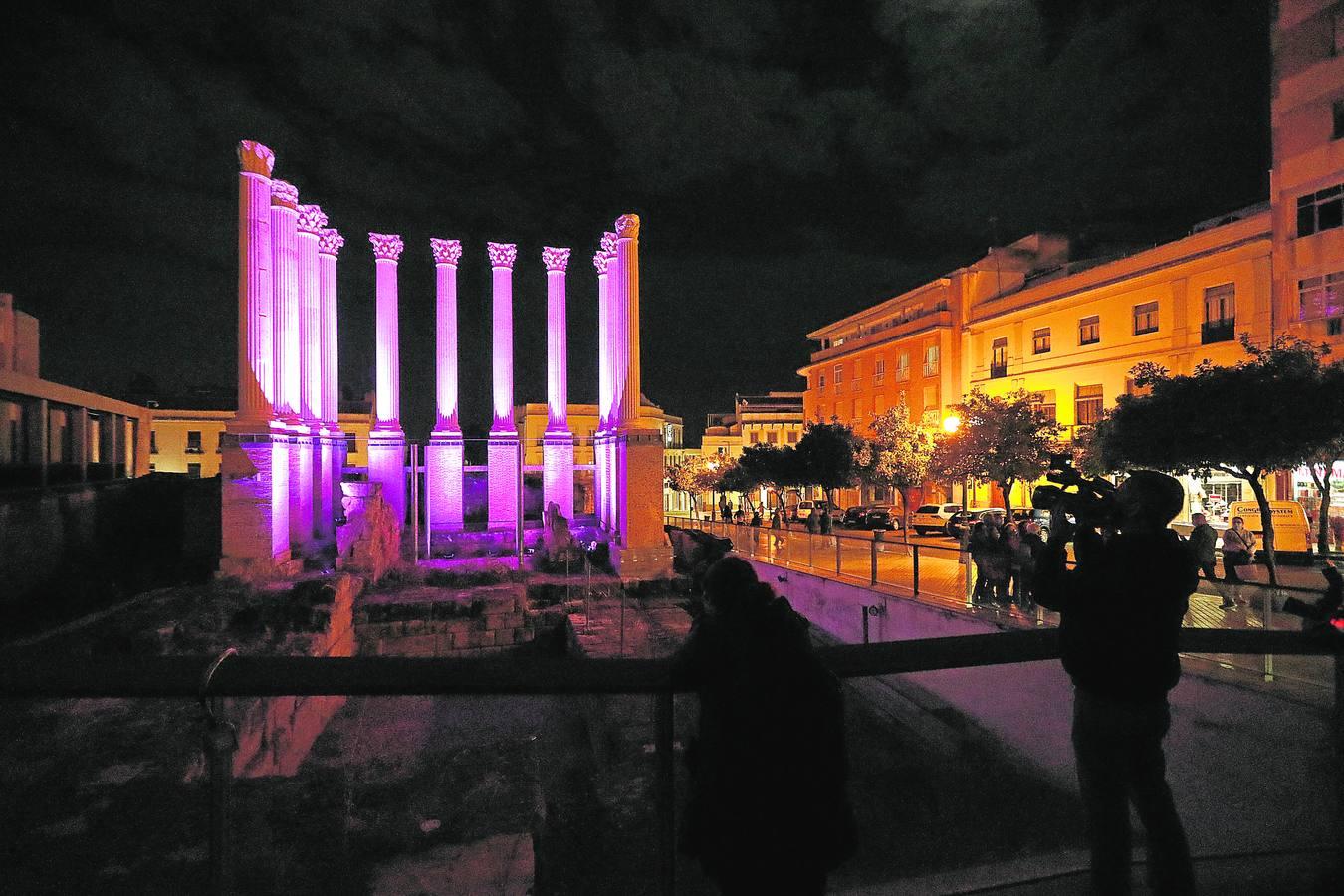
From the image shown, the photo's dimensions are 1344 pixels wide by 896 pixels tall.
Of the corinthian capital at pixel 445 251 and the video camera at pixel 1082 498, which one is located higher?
the corinthian capital at pixel 445 251

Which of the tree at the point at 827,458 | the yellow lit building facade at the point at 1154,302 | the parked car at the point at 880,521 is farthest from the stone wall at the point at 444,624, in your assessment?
the yellow lit building facade at the point at 1154,302

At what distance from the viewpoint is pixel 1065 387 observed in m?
26.5

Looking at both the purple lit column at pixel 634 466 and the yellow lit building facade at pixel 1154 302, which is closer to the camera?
the yellow lit building facade at pixel 1154 302

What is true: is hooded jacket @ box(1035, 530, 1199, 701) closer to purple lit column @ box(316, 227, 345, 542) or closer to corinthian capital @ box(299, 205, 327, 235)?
purple lit column @ box(316, 227, 345, 542)

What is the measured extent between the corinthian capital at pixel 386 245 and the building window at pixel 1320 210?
2791 cm

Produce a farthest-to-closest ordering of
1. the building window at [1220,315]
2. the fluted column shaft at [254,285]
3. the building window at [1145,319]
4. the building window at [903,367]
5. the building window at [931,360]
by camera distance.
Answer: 1. the building window at [903,367]
2. the building window at [931,360]
3. the building window at [1145,319]
4. the building window at [1220,315]
5. the fluted column shaft at [254,285]

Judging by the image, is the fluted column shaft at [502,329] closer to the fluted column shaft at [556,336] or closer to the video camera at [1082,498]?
the fluted column shaft at [556,336]

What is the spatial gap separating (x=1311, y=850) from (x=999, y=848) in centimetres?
119

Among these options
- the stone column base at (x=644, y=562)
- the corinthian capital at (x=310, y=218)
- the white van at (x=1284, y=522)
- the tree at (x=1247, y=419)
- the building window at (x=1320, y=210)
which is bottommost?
the stone column base at (x=644, y=562)

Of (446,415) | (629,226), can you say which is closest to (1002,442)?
(629,226)

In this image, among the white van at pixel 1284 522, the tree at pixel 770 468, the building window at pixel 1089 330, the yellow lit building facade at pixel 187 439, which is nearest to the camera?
the white van at pixel 1284 522

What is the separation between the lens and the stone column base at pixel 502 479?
24.1 meters

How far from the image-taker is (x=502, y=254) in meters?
24.7

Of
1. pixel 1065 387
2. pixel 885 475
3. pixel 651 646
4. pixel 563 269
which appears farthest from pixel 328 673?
pixel 1065 387
